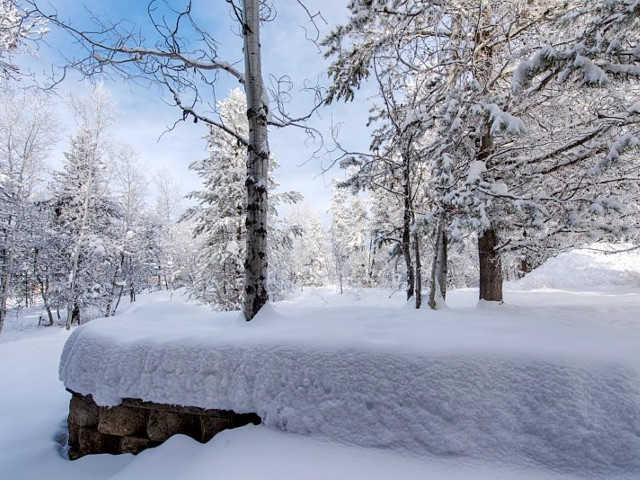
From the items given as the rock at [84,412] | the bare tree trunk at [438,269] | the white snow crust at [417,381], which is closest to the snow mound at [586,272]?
the bare tree trunk at [438,269]

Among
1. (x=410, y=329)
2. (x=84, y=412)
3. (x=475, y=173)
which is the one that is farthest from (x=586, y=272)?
(x=84, y=412)

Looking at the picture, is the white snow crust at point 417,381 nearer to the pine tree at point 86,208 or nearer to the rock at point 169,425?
the rock at point 169,425

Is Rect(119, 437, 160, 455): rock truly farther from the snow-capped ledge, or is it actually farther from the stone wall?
the snow-capped ledge

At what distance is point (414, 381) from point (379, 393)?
23 cm

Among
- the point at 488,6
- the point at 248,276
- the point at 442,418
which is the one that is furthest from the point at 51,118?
the point at 442,418

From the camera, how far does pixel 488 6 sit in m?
4.02

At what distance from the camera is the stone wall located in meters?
2.21

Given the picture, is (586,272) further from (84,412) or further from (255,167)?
(84,412)

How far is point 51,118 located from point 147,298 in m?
15.7

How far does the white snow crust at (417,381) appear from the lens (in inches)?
61.7

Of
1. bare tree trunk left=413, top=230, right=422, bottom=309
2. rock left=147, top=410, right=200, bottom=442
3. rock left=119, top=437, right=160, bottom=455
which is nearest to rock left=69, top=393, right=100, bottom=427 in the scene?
rock left=119, top=437, right=160, bottom=455

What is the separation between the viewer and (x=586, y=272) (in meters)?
10.5

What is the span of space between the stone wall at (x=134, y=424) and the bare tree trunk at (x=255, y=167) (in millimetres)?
1039

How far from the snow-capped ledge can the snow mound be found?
10.2 meters
